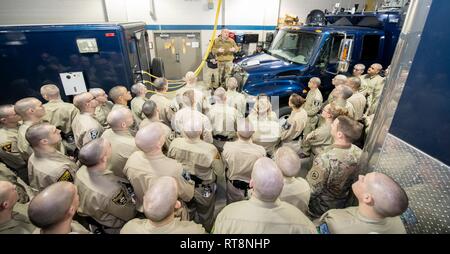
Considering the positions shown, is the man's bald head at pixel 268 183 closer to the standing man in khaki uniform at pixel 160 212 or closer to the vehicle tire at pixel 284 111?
the standing man in khaki uniform at pixel 160 212

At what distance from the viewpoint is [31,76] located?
13.2ft

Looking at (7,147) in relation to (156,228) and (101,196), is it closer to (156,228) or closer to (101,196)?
(101,196)

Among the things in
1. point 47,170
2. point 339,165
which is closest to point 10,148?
point 47,170

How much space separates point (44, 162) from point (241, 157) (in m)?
2.08

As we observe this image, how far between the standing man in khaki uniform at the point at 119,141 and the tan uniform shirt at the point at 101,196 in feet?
1.82

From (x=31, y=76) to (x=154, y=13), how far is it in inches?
243

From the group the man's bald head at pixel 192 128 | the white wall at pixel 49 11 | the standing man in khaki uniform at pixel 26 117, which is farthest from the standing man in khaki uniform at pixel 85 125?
the white wall at pixel 49 11

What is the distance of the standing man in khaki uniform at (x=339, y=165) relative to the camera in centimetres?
234

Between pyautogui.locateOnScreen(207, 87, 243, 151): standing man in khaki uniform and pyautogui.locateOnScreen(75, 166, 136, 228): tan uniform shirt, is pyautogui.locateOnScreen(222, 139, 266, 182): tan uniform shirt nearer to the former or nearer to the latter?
pyautogui.locateOnScreen(207, 87, 243, 151): standing man in khaki uniform

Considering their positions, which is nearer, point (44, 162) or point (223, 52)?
point (44, 162)

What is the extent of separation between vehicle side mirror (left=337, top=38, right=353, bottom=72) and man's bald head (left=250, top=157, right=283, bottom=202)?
4303 millimetres

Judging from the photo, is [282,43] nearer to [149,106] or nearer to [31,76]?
[149,106]

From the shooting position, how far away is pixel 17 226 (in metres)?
1.67

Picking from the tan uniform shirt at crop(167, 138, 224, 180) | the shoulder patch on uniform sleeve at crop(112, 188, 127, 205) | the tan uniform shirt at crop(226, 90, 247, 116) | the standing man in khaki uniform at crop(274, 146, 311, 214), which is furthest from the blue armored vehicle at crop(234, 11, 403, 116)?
the shoulder patch on uniform sleeve at crop(112, 188, 127, 205)
